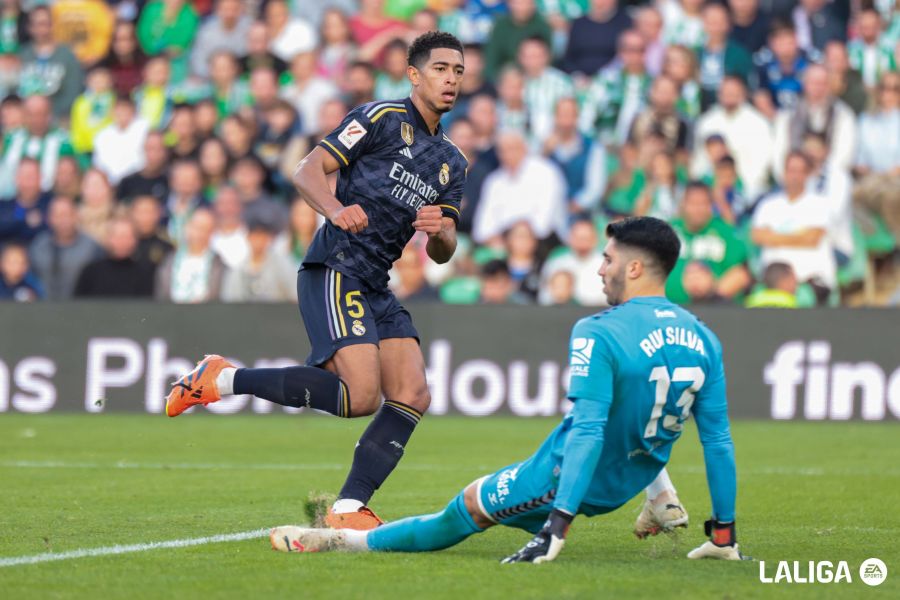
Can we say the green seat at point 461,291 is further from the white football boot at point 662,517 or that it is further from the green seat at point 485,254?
the white football boot at point 662,517

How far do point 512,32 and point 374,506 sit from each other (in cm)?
1066

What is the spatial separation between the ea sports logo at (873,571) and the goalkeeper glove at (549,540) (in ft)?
3.93

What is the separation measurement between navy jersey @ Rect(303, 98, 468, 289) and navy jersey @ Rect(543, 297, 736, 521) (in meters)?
1.89

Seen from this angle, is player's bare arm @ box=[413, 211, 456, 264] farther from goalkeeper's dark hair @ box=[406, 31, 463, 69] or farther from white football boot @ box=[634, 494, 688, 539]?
white football boot @ box=[634, 494, 688, 539]

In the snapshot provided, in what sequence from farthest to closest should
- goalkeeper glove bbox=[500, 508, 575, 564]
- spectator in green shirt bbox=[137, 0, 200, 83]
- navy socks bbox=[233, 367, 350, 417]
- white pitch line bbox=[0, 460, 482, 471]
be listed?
spectator in green shirt bbox=[137, 0, 200, 83]
white pitch line bbox=[0, 460, 482, 471]
navy socks bbox=[233, 367, 350, 417]
goalkeeper glove bbox=[500, 508, 575, 564]

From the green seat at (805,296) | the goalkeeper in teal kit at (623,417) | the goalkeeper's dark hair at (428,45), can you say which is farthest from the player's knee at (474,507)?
the green seat at (805,296)

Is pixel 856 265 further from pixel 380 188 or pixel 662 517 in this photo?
pixel 662 517

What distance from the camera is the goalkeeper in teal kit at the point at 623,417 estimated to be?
19.0 ft

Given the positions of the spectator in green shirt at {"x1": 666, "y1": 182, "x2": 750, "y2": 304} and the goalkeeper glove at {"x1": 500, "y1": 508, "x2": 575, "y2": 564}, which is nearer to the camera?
the goalkeeper glove at {"x1": 500, "y1": 508, "x2": 575, "y2": 564}

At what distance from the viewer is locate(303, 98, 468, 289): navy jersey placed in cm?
755

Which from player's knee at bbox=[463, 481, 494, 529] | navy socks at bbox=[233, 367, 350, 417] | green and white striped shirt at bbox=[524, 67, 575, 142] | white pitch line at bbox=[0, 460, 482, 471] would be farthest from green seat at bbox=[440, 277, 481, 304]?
player's knee at bbox=[463, 481, 494, 529]

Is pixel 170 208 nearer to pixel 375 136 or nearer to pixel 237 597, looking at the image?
pixel 375 136

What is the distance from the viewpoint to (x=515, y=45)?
1825cm

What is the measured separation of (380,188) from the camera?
7570 millimetres
